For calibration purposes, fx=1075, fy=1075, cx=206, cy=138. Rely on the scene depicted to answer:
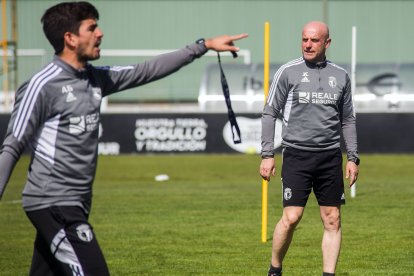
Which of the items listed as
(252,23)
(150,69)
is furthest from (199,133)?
(150,69)

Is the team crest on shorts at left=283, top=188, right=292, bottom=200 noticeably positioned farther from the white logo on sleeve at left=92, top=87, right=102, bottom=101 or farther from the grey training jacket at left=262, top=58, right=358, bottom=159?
the white logo on sleeve at left=92, top=87, right=102, bottom=101

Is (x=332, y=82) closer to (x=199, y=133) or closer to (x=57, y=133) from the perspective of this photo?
(x=57, y=133)

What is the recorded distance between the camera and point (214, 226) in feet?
43.3

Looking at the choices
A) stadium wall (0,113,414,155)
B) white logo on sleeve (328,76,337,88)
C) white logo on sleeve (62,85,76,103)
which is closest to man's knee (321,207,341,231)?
white logo on sleeve (328,76,337,88)

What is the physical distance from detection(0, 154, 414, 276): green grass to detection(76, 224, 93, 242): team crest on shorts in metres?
4.07

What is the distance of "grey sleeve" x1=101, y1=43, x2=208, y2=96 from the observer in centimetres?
592

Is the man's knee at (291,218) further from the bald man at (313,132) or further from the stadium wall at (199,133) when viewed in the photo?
the stadium wall at (199,133)

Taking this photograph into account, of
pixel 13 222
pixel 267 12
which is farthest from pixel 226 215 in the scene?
pixel 267 12

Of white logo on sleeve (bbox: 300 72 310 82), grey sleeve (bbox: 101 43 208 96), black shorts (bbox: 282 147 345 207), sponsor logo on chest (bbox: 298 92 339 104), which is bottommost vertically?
black shorts (bbox: 282 147 345 207)

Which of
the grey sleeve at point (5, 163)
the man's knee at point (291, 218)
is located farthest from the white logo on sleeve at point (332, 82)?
the grey sleeve at point (5, 163)

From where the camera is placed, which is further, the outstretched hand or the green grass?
the green grass

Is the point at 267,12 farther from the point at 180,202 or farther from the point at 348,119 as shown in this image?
the point at 348,119

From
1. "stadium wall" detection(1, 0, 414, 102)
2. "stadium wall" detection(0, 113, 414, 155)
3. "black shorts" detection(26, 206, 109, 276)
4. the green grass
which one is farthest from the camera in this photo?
"stadium wall" detection(1, 0, 414, 102)

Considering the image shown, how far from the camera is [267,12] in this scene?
1768 inches
